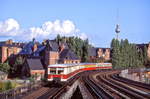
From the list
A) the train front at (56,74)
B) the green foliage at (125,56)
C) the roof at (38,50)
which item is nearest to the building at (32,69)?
the roof at (38,50)

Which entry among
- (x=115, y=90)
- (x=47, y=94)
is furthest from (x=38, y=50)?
(x=47, y=94)

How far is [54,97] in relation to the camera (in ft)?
76.9

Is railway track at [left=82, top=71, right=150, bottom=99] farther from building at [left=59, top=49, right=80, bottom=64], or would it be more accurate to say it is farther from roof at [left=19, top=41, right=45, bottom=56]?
roof at [left=19, top=41, right=45, bottom=56]

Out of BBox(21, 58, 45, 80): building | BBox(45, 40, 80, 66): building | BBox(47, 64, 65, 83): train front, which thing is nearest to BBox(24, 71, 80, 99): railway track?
BBox(47, 64, 65, 83): train front

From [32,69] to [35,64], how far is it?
290 centimetres

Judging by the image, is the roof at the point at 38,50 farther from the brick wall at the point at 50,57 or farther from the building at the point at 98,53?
the building at the point at 98,53

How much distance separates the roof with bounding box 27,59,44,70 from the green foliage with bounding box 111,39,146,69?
33181mm

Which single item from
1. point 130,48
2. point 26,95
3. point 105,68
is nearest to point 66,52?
point 105,68

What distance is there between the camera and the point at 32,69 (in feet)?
227

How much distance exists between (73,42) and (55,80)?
68.6 meters

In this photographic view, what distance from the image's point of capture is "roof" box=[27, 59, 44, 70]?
229 feet

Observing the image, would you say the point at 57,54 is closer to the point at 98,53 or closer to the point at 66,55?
the point at 66,55

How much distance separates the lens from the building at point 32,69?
226 feet

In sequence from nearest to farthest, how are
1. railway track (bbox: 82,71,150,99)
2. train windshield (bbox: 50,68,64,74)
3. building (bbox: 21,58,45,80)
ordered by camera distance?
1. railway track (bbox: 82,71,150,99)
2. train windshield (bbox: 50,68,64,74)
3. building (bbox: 21,58,45,80)
